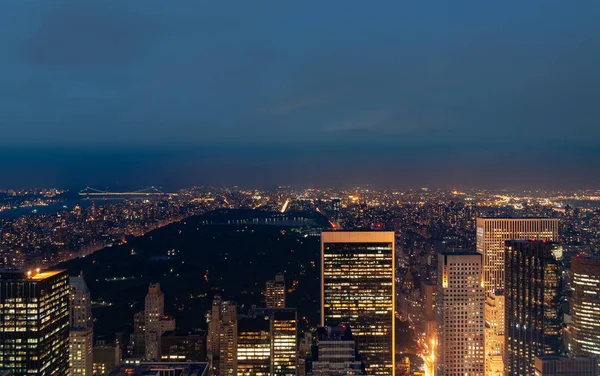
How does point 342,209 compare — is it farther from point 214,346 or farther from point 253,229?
point 214,346

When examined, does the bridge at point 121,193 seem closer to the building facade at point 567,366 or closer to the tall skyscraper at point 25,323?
the tall skyscraper at point 25,323

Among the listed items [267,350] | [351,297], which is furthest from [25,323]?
[351,297]

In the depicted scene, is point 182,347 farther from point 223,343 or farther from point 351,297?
point 351,297

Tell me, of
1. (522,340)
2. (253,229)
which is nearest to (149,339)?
(522,340)

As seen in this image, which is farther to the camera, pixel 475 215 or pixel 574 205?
pixel 475 215

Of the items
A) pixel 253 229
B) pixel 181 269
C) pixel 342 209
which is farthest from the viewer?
pixel 253 229

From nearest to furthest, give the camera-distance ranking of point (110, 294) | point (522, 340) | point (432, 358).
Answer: point (522, 340) → point (432, 358) → point (110, 294)
